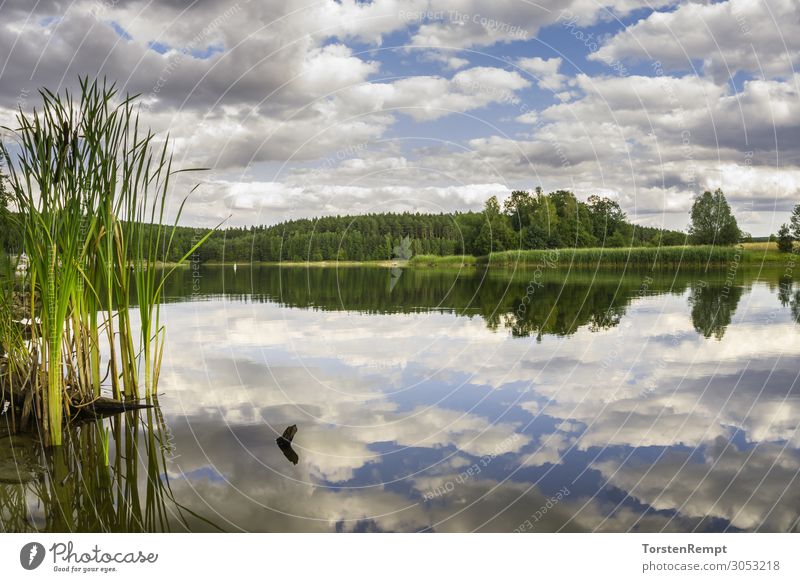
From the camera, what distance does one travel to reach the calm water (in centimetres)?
559

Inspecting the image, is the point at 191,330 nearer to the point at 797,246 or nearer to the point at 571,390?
the point at 571,390

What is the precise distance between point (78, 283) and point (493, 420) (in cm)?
560

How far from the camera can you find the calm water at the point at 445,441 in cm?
→ 559

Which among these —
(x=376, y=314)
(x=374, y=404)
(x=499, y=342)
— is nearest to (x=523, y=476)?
(x=374, y=404)

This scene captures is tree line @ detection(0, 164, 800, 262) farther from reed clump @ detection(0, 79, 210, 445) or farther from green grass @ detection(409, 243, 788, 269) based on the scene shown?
reed clump @ detection(0, 79, 210, 445)

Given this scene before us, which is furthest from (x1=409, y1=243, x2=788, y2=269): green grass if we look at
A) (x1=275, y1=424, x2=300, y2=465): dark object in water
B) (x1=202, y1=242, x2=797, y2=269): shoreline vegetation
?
(x1=275, y1=424, x2=300, y2=465): dark object in water
